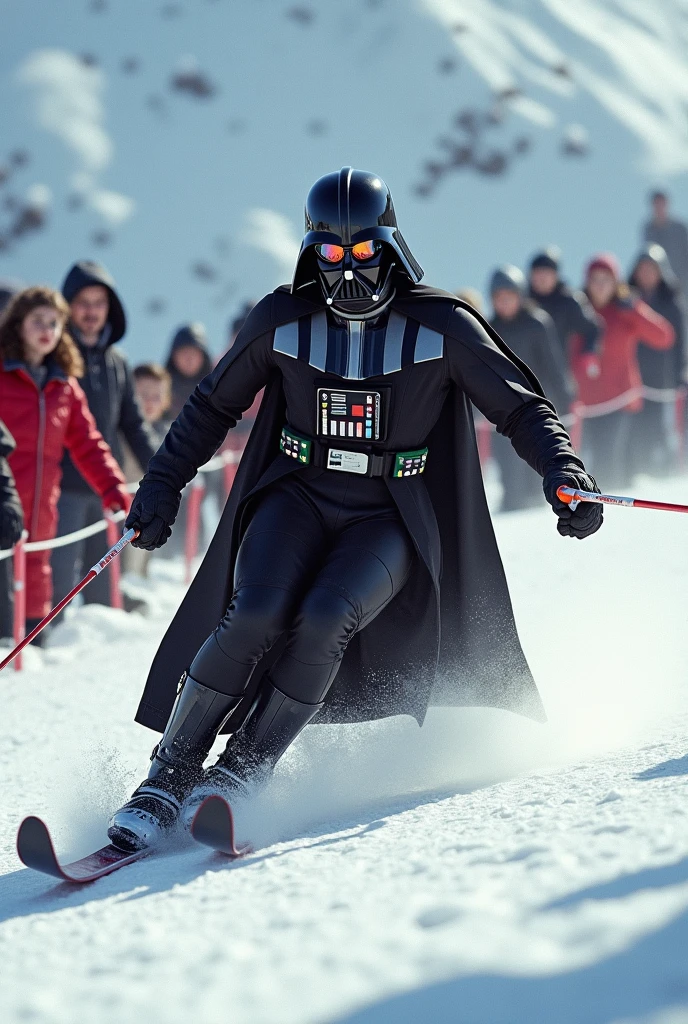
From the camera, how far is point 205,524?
10.1 m

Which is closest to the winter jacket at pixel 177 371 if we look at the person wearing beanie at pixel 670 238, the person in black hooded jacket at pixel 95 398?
the person in black hooded jacket at pixel 95 398

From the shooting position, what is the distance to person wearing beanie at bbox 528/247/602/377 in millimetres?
10039

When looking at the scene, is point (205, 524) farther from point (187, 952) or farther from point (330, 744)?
point (187, 952)

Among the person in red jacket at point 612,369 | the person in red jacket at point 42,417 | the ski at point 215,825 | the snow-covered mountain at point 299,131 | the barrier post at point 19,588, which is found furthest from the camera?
the snow-covered mountain at point 299,131

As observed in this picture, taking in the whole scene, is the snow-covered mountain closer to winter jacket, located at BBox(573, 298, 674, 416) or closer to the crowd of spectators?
the crowd of spectators

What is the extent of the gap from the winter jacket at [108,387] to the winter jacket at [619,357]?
4652mm

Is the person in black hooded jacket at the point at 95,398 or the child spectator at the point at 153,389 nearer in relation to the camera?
the person in black hooded jacket at the point at 95,398

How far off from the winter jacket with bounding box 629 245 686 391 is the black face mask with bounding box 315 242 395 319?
7.85m

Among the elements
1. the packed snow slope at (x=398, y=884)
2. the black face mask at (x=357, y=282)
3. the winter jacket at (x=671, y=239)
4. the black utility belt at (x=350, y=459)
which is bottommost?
the packed snow slope at (x=398, y=884)

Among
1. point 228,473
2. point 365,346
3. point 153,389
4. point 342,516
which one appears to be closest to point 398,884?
point 342,516

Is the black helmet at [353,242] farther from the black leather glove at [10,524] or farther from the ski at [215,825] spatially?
the black leather glove at [10,524]

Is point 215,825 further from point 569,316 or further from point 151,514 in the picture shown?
point 569,316

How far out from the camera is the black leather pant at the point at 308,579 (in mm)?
3352

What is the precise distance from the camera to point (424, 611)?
382cm
